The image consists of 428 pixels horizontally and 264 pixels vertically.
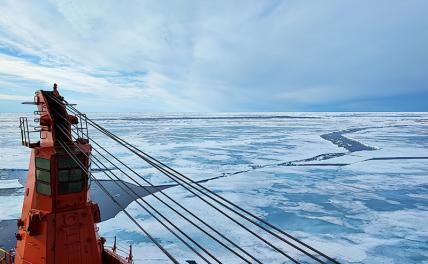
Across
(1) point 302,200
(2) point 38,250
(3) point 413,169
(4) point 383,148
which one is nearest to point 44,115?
(2) point 38,250

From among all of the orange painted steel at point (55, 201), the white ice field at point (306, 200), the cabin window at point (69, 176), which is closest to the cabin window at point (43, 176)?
the orange painted steel at point (55, 201)

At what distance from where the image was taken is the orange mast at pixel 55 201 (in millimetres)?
3963

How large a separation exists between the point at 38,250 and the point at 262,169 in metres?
13.6

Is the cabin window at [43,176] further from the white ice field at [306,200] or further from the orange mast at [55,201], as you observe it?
the white ice field at [306,200]

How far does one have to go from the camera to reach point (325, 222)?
9.59 meters

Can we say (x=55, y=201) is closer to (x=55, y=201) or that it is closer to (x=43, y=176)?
(x=55, y=201)

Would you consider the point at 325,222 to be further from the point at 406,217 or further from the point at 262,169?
the point at 262,169

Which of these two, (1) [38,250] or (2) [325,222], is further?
(2) [325,222]

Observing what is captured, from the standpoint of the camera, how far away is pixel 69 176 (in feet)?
13.2

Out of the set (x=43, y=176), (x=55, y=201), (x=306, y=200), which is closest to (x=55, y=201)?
(x=55, y=201)

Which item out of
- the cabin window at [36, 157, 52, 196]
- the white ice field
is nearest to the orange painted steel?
the cabin window at [36, 157, 52, 196]

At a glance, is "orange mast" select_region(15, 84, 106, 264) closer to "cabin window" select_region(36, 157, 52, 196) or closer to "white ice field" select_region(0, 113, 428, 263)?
"cabin window" select_region(36, 157, 52, 196)

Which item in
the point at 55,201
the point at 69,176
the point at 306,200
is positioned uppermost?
the point at 69,176

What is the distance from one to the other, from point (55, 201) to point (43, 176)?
13.1 inches
